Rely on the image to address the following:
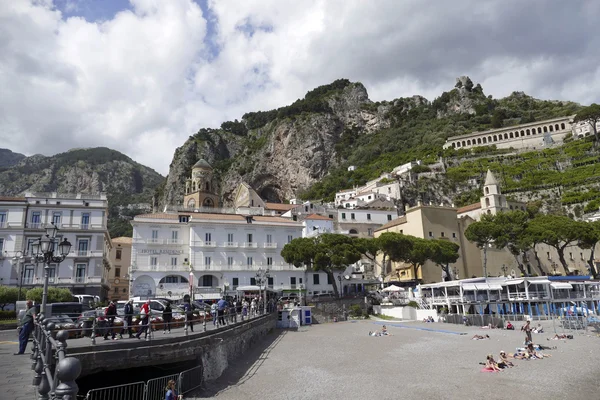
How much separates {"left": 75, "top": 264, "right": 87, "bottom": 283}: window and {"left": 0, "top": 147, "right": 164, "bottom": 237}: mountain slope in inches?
3075

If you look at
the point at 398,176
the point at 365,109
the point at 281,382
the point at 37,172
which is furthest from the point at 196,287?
the point at 37,172

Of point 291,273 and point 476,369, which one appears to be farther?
point 291,273

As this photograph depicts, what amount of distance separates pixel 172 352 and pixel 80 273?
3413 centimetres

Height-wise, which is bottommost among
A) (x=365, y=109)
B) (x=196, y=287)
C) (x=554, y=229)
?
Answer: (x=196, y=287)

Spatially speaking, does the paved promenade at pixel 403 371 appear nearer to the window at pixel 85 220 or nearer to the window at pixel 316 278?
the window at pixel 316 278

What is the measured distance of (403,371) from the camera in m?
19.3

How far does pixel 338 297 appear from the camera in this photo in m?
46.3

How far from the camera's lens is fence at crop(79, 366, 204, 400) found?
40.0ft

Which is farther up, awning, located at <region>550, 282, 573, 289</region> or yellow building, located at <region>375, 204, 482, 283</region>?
yellow building, located at <region>375, 204, 482, 283</region>

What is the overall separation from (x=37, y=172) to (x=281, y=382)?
15735cm

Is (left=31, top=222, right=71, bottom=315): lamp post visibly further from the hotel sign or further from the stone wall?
the hotel sign

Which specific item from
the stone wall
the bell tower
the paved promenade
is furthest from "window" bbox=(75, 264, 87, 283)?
the bell tower

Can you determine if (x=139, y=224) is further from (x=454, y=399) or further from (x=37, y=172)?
(x=37, y=172)

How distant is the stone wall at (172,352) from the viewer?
1182 cm
